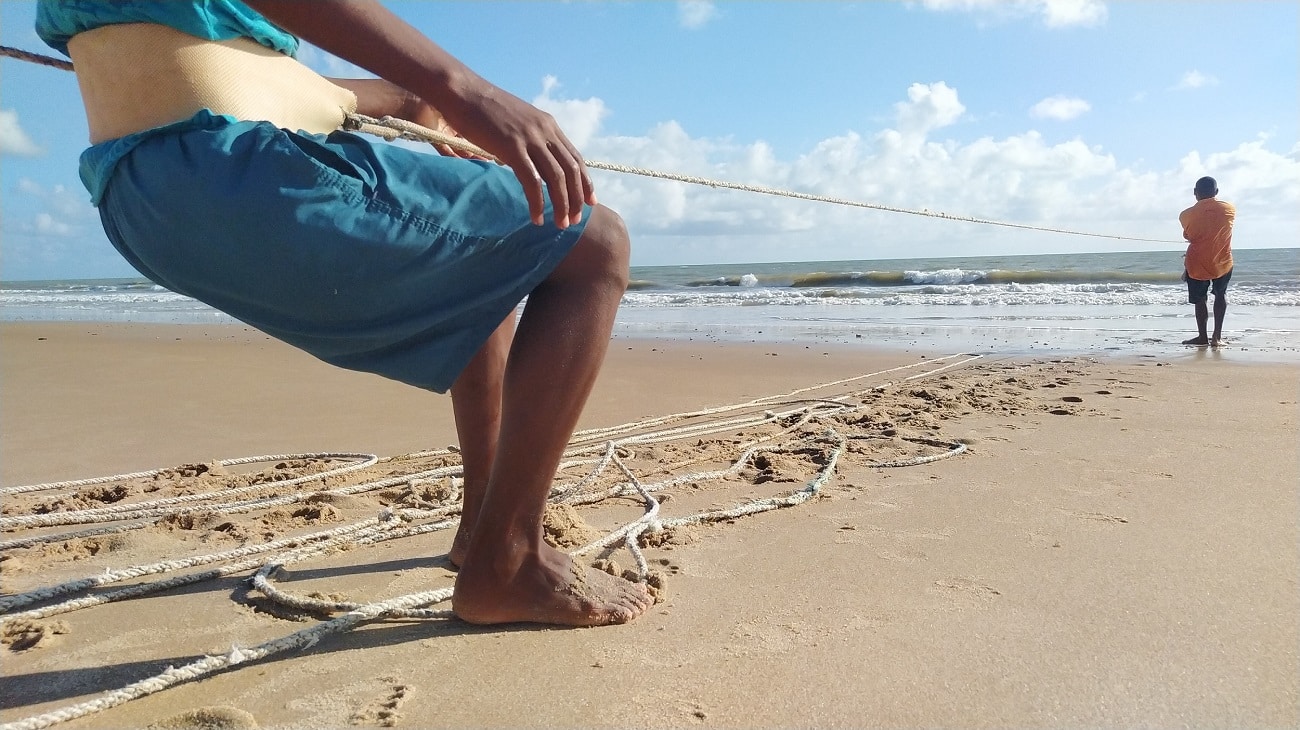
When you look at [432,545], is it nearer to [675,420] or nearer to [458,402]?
[458,402]

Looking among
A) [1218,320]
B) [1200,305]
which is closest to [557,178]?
[1218,320]

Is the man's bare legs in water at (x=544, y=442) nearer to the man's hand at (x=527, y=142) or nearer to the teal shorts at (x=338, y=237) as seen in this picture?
the teal shorts at (x=338, y=237)

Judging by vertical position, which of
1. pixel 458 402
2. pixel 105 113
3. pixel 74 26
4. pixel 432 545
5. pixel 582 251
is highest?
pixel 74 26

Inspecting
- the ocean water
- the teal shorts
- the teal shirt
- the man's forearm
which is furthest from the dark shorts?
the teal shirt

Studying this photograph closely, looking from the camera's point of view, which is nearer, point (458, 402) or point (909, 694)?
point (909, 694)

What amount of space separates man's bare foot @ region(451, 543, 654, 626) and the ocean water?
250 inches

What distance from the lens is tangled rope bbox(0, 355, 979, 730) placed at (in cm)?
153

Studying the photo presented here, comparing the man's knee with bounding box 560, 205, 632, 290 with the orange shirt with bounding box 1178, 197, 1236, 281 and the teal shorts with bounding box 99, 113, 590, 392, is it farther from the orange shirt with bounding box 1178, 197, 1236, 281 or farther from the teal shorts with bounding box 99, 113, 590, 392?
the orange shirt with bounding box 1178, 197, 1236, 281

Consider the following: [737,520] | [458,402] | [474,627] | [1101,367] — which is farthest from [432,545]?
[1101,367]

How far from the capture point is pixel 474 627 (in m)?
1.56

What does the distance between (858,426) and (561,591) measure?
7.74 feet

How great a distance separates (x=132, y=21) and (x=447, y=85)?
0.50m

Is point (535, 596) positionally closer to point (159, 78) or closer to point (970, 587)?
point (970, 587)

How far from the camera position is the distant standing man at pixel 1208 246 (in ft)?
23.9
